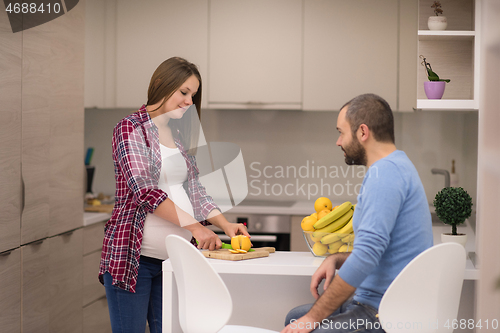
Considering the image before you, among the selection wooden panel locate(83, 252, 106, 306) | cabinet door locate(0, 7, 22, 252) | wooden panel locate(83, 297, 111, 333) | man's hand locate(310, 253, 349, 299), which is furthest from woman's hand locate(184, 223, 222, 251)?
wooden panel locate(83, 297, 111, 333)

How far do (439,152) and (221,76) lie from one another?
1.60m

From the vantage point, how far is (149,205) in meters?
1.59

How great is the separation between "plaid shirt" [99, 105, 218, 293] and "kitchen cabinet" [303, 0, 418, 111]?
5.71 ft

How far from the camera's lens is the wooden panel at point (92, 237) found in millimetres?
2783

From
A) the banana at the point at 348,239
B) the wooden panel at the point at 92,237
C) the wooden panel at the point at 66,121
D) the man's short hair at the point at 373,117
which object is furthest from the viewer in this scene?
the wooden panel at the point at 92,237

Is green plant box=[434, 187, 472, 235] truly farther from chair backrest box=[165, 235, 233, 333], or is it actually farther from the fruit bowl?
chair backrest box=[165, 235, 233, 333]

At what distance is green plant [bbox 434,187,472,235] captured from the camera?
5.56 feet

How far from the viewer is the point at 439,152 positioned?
3402 mm

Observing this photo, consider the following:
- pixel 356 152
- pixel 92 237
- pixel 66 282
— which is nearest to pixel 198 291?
pixel 356 152

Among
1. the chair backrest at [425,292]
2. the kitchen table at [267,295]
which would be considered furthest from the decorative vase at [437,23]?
the chair backrest at [425,292]

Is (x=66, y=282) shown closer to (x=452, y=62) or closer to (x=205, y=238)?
(x=205, y=238)

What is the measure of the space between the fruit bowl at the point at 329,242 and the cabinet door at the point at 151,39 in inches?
73.6

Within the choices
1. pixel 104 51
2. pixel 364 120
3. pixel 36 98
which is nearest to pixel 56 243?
pixel 36 98

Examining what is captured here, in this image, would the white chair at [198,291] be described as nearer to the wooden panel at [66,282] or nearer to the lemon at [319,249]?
the lemon at [319,249]
